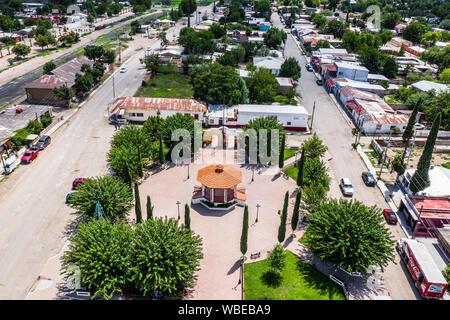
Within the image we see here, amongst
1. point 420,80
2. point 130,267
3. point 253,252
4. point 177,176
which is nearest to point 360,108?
point 420,80

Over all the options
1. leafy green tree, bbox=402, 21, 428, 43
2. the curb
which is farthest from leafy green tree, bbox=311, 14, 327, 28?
the curb

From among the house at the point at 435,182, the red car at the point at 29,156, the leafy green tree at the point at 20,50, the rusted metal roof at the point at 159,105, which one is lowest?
the house at the point at 435,182

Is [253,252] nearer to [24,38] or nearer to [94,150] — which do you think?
[94,150]

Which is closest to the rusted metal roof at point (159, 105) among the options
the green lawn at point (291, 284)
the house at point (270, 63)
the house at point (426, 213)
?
the house at point (270, 63)

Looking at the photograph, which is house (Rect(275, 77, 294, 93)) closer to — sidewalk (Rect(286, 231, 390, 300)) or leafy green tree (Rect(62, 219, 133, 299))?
sidewalk (Rect(286, 231, 390, 300))

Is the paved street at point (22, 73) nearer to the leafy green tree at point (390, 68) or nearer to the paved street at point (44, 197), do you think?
the paved street at point (44, 197)

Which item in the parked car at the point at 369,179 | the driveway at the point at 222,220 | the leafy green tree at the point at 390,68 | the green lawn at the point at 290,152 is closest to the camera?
the driveway at the point at 222,220

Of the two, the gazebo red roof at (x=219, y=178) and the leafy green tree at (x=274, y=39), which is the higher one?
the leafy green tree at (x=274, y=39)
